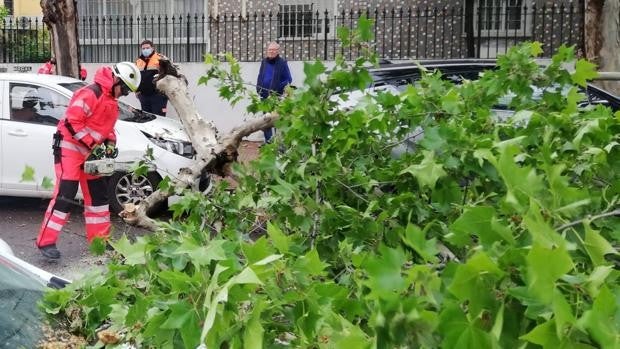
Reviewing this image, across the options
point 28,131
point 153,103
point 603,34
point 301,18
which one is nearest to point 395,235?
point 28,131

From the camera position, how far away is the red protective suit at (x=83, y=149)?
22.6 feet

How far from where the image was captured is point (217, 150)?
13.2 ft

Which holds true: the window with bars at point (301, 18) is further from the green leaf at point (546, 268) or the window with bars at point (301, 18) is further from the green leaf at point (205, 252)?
the green leaf at point (546, 268)

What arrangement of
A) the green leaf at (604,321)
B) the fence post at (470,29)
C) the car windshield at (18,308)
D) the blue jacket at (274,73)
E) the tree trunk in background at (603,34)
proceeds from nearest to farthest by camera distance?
the green leaf at (604,321)
the car windshield at (18,308)
the tree trunk in background at (603,34)
the blue jacket at (274,73)
the fence post at (470,29)

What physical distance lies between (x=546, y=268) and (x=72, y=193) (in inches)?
251

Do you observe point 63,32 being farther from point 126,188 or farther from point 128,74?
point 128,74

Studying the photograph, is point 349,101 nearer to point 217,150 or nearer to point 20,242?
point 217,150

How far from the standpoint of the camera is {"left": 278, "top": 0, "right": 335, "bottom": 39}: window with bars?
17219mm

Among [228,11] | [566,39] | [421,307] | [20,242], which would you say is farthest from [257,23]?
[421,307]

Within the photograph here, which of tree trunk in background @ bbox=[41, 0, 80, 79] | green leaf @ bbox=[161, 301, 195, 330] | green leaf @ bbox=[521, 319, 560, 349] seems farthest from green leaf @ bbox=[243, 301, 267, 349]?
tree trunk in background @ bbox=[41, 0, 80, 79]

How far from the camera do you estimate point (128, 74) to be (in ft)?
→ 23.3

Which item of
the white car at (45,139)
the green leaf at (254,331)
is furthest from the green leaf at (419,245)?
the white car at (45,139)

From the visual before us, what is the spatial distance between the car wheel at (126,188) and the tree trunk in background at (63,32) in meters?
4.11

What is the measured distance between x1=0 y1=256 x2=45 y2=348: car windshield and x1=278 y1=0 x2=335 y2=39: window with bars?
14.2 metres
